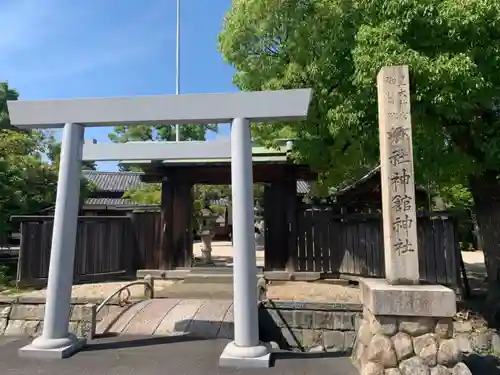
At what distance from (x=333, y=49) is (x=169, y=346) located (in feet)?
20.1

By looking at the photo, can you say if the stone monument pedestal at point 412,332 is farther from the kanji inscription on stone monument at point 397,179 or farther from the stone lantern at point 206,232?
the stone lantern at point 206,232

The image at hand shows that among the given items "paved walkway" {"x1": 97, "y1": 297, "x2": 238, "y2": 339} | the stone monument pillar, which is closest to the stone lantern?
"paved walkway" {"x1": 97, "y1": 297, "x2": 238, "y2": 339}

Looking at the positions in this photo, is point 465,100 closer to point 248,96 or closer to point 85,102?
point 248,96

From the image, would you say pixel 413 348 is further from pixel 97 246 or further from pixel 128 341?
pixel 97 246

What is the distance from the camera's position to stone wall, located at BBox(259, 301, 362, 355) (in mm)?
7395

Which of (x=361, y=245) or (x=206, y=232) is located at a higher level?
(x=206, y=232)

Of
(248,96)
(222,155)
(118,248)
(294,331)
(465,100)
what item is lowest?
(294,331)

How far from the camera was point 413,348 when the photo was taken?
14.1 ft

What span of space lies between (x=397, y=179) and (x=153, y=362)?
3.82 meters

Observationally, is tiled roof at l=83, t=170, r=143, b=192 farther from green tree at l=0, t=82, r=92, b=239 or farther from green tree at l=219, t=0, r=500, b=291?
green tree at l=219, t=0, r=500, b=291

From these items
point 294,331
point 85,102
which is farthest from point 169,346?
point 85,102

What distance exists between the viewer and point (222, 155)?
218 inches

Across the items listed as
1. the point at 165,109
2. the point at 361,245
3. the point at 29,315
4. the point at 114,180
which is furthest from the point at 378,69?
the point at 114,180

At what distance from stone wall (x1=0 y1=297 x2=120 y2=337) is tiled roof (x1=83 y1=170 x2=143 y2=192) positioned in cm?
2365
